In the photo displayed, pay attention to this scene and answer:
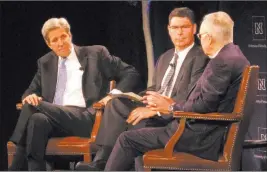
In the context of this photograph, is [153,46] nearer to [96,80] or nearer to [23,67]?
[96,80]

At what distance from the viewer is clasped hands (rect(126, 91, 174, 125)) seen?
4594 mm

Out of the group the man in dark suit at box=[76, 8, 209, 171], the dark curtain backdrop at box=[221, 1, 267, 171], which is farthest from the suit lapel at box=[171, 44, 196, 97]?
the dark curtain backdrop at box=[221, 1, 267, 171]

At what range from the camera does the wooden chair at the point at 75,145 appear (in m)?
5.11

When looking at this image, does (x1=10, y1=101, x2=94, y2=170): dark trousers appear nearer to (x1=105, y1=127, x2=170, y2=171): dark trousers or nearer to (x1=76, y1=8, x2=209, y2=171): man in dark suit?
(x1=76, y1=8, x2=209, y2=171): man in dark suit

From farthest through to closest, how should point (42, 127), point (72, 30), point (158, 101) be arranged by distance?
point (72, 30) → point (42, 127) → point (158, 101)

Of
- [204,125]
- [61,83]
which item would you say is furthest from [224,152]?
[61,83]

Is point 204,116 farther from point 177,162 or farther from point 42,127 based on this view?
point 42,127

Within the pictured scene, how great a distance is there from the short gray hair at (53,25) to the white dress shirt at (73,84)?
0.91ft

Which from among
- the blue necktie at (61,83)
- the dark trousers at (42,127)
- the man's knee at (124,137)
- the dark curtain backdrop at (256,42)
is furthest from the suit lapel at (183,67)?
the blue necktie at (61,83)

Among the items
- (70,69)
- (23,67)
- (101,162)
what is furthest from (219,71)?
(23,67)

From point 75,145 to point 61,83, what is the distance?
721 millimetres

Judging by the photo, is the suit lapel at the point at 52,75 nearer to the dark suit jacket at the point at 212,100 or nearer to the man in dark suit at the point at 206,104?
the man in dark suit at the point at 206,104

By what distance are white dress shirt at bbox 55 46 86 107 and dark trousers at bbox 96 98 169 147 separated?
63cm

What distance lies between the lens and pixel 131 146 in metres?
4.53
